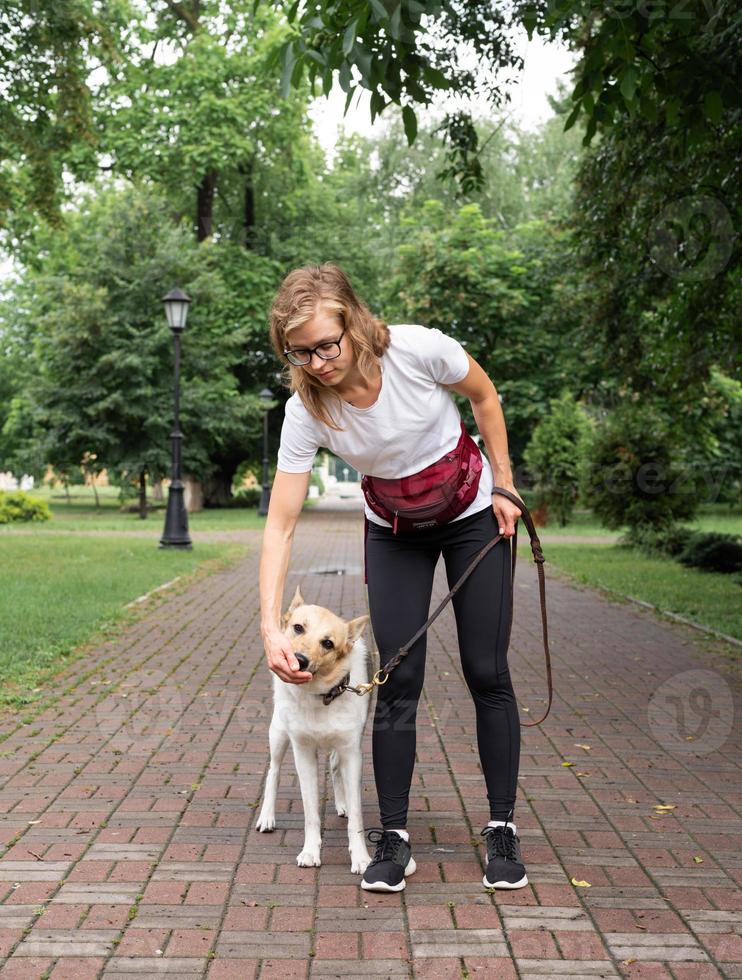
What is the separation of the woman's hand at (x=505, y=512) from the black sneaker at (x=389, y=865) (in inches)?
48.6

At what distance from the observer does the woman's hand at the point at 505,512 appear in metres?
4.04

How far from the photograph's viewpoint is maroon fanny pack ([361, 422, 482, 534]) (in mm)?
3910

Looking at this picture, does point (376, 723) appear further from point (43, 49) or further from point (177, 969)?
point (43, 49)

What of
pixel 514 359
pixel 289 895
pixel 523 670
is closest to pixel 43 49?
pixel 523 670

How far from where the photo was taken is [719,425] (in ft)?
122

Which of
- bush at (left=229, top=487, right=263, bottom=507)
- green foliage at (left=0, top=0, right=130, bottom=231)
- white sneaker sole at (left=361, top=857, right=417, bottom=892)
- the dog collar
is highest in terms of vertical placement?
green foliage at (left=0, top=0, right=130, bottom=231)

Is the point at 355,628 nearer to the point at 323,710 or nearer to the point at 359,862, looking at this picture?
the point at 323,710

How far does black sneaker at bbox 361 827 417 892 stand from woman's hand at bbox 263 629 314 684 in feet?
2.86

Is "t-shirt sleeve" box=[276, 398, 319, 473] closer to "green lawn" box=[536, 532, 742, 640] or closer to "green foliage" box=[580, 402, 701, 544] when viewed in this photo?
"green lawn" box=[536, 532, 742, 640]

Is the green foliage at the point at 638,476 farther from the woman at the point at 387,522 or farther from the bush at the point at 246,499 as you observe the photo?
the bush at the point at 246,499

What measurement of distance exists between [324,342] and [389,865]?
6.35 feet

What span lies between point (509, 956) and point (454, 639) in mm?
6922

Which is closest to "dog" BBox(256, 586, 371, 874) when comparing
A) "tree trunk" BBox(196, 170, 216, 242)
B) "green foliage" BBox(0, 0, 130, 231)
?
"green foliage" BBox(0, 0, 130, 231)

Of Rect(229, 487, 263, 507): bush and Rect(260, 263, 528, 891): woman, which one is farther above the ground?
Rect(260, 263, 528, 891): woman
